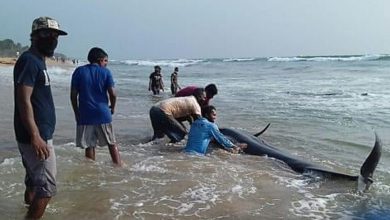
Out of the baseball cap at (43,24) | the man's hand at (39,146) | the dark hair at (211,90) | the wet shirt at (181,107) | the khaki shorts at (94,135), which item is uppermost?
the baseball cap at (43,24)

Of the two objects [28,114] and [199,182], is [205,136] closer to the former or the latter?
[199,182]

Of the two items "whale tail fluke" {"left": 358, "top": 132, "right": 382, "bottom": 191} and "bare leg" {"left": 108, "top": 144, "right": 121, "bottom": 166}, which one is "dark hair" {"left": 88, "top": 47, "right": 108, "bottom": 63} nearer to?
"bare leg" {"left": 108, "top": 144, "right": 121, "bottom": 166}

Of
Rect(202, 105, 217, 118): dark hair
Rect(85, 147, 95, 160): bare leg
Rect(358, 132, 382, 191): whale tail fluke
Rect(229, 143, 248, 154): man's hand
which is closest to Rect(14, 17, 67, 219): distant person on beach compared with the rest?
Rect(85, 147, 95, 160): bare leg

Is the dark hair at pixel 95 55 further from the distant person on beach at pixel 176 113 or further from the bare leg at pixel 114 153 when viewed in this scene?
the distant person on beach at pixel 176 113

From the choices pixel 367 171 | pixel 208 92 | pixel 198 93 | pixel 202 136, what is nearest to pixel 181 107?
pixel 198 93

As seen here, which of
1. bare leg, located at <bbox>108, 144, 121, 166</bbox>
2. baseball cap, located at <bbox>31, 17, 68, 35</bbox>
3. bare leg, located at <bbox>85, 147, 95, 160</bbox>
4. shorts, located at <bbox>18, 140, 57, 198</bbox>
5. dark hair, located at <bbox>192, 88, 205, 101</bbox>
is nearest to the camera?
baseball cap, located at <bbox>31, 17, 68, 35</bbox>

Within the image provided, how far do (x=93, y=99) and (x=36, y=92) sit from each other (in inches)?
94.2

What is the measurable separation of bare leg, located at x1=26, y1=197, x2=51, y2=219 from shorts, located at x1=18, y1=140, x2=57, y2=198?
70 millimetres

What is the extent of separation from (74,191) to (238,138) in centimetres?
393

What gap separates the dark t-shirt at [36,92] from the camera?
11.7ft

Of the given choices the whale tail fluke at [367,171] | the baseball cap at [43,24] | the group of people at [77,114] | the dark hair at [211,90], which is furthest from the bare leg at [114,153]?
the whale tail fluke at [367,171]

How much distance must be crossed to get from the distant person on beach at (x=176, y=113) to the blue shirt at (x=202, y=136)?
26.6 inches

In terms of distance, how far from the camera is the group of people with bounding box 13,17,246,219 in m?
3.58

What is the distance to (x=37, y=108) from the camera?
3682mm
